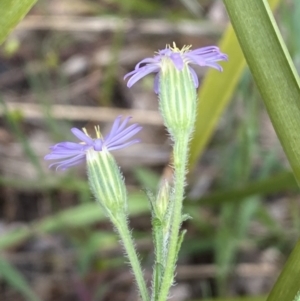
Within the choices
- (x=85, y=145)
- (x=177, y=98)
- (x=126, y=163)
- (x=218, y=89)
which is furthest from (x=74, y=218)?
(x=177, y=98)

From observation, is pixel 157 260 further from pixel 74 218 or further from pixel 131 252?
pixel 74 218

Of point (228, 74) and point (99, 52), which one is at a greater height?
point (99, 52)

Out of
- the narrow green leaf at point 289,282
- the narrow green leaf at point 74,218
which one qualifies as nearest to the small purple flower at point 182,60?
the narrow green leaf at point 289,282

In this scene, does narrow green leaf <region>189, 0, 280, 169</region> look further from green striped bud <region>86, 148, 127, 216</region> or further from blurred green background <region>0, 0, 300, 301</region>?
green striped bud <region>86, 148, 127, 216</region>

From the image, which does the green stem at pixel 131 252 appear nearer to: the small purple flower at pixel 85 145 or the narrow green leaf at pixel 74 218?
the small purple flower at pixel 85 145

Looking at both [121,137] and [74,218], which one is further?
[74,218]

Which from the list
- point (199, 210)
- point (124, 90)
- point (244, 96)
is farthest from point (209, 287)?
point (124, 90)

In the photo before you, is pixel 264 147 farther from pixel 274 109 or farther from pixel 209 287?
pixel 274 109
